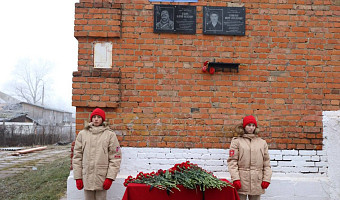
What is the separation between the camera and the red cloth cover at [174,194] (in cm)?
300

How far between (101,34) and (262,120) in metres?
2.77

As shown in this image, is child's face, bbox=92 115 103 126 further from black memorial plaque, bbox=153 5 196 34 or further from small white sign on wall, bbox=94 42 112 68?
black memorial plaque, bbox=153 5 196 34

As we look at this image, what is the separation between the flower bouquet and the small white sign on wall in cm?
181

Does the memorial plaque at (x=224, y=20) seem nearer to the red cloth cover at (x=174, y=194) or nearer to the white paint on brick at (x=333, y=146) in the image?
the white paint on brick at (x=333, y=146)

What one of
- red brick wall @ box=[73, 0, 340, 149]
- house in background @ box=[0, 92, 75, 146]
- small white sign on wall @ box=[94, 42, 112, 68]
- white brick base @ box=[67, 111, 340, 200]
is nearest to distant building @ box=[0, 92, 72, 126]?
house in background @ box=[0, 92, 75, 146]

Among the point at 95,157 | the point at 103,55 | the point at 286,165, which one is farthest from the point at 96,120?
the point at 286,165

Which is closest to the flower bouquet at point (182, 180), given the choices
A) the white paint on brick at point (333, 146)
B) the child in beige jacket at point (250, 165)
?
the child in beige jacket at point (250, 165)

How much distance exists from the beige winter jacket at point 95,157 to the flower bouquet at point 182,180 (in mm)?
388

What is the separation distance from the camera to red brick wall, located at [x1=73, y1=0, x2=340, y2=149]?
4051mm

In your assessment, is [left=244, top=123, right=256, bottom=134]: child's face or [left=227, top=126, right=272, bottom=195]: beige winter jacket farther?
[left=244, top=123, right=256, bottom=134]: child's face

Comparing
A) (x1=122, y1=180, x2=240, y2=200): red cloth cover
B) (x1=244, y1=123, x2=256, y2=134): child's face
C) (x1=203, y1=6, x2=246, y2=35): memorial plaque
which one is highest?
(x1=203, y1=6, x2=246, y2=35): memorial plaque

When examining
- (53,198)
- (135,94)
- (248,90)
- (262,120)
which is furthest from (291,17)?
(53,198)

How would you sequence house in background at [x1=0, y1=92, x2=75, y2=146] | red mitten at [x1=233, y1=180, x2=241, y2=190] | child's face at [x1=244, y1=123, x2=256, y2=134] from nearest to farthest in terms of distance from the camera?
red mitten at [x1=233, y1=180, x2=241, y2=190] < child's face at [x1=244, y1=123, x2=256, y2=134] < house in background at [x1=0, y1=92, x2=75, y2=146]

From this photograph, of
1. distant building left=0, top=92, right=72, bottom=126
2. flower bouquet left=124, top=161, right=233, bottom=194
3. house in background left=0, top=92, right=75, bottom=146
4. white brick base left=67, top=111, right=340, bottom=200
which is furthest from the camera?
distant building left=0, top=92, right=72, bottom=126
